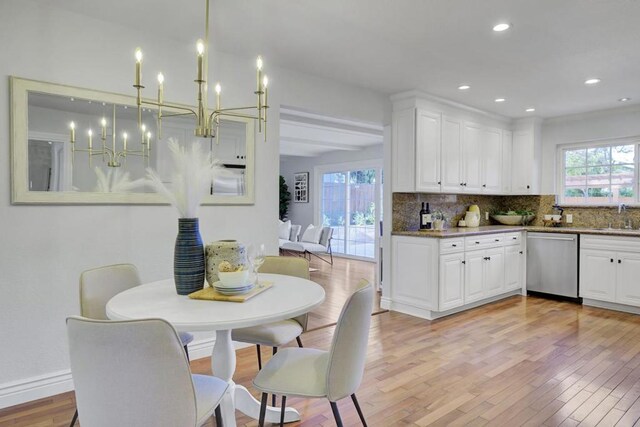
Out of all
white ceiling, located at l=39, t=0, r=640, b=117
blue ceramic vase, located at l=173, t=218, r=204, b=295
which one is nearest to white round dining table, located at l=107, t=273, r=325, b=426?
blue ceramic vase, located at l=173, t=218, r=204, b=295

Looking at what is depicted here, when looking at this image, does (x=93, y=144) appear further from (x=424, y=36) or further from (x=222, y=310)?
(x=424, y=36)

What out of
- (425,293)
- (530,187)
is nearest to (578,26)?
(425,293)

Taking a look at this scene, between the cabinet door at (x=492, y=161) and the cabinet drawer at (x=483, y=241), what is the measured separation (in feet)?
2.44

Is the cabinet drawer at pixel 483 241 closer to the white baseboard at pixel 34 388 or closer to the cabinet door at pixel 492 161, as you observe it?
the cabinet door at pixel 492 161

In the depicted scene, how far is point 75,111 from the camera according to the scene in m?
2.57

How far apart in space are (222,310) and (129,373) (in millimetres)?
441

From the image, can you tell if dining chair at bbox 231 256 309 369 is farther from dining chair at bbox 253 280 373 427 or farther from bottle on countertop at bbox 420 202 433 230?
bottle on countertop at bbox 420 202 433 230

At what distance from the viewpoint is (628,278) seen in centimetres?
434

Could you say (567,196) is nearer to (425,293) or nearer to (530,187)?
(530,187)

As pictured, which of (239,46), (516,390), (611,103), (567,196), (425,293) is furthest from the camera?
(567,196)

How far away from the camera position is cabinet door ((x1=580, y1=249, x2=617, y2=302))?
14.6 ft

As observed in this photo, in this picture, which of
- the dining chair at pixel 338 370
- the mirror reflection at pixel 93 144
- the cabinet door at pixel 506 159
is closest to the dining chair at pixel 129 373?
the dining chair at pixel 338 370

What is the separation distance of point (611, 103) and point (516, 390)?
3.89 metres

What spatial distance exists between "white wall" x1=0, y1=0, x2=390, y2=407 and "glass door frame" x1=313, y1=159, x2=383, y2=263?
4.72m
